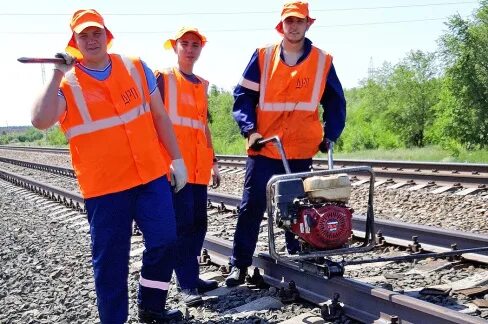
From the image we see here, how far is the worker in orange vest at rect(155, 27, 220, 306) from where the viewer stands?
4.71 metres

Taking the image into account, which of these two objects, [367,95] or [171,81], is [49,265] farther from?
[367,95]

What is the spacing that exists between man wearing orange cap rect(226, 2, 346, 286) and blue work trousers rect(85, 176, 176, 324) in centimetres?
92

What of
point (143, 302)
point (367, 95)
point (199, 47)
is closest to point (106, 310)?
point (143, 302)

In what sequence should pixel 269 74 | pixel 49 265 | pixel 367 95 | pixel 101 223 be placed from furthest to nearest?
pixel 367 95 → pixel 49 265 → pixel 269 74 → pixel 101 223

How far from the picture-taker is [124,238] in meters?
3.84

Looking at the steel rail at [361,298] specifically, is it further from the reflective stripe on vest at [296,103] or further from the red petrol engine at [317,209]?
the reflective stripe on vest at [296,103]

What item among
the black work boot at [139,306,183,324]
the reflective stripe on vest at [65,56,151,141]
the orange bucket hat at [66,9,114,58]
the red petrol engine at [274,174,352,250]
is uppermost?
the orange bucket hat at [66,9,114,58]

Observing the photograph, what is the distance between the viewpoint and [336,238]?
13.1 feet

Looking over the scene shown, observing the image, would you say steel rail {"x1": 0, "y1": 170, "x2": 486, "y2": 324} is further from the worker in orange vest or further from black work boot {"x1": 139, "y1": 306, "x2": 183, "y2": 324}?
black work boot {"x1": 139, "y1": 306, "x2": 183, "y2": 324}

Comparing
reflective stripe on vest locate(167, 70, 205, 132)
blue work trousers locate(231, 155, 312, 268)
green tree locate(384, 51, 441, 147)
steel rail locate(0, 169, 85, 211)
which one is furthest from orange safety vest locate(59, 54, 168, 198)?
green tree locate(384, 51, 441, 147)

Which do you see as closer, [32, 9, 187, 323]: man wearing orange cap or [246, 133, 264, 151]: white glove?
[32, 9, 187, 323]: man wearing orange cap

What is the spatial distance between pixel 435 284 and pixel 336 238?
926 millimetres

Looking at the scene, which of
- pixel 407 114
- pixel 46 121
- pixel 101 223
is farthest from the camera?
pixel 407 114

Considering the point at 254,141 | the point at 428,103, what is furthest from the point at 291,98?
the point at 428,103
